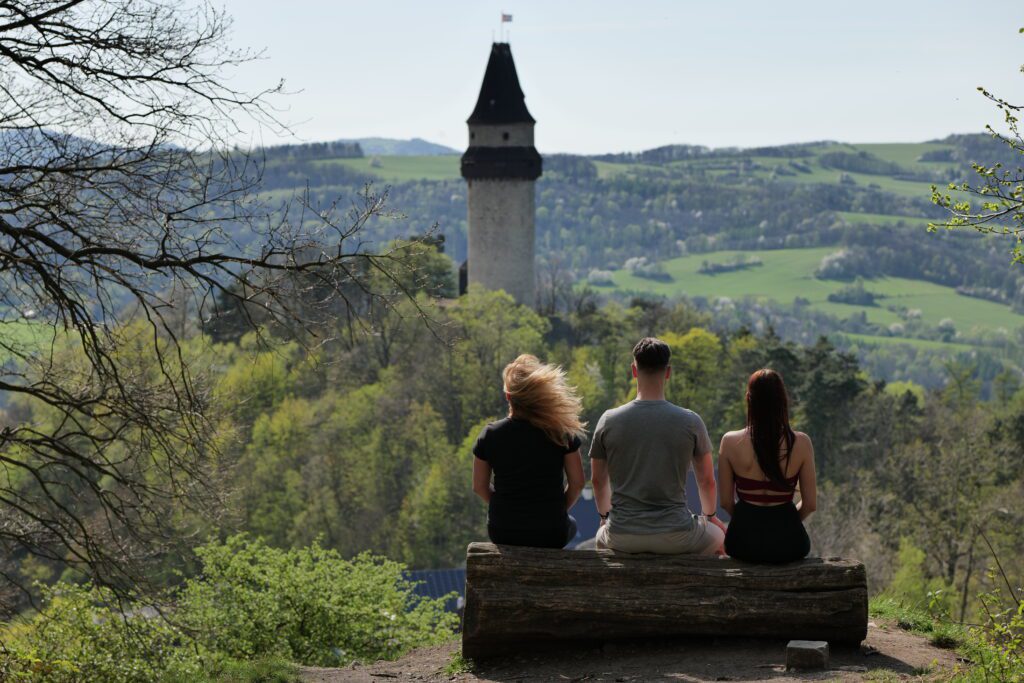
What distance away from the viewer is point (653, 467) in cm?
738

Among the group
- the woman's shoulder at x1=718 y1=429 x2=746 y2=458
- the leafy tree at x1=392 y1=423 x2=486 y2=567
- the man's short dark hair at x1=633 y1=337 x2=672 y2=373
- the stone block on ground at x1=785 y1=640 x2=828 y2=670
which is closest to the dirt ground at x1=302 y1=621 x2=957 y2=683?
the stone block on ground at x1=785 y1=640 x2=828 y2=670

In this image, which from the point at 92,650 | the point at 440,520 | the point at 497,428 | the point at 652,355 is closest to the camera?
the point at 652,355

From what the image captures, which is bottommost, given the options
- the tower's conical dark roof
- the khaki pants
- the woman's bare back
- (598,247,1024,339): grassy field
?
(598,247,1024,339): grassy field

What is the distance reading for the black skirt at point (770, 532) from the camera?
7402mm

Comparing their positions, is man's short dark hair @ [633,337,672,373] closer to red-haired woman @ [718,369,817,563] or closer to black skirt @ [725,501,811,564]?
red-haired woman @ [718,369,817,563]

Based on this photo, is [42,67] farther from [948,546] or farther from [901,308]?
[901,308]

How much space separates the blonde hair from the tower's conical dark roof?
52.9 meters

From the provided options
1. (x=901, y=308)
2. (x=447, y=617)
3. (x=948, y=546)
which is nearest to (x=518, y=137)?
(x=948, y=546)

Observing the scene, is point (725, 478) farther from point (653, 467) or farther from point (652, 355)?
point (652, 355)

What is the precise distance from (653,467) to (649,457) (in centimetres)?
6

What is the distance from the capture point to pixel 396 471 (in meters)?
50.6

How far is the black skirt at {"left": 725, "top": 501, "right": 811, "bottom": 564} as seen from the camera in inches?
291

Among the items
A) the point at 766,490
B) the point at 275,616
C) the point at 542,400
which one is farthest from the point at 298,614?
the point at 766,490

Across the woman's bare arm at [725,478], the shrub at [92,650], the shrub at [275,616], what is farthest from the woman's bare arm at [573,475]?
the shrub at [275,616]
